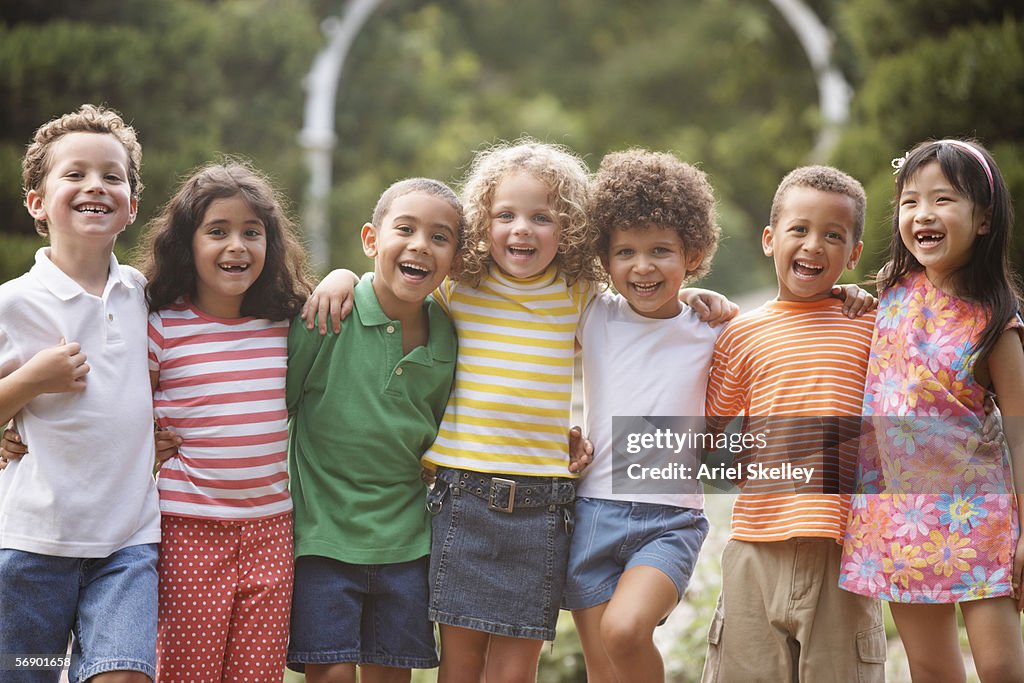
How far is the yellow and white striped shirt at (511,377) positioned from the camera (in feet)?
10.1

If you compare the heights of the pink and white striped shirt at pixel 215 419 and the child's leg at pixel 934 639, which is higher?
the pink and white striped shirt at pixel 215 419

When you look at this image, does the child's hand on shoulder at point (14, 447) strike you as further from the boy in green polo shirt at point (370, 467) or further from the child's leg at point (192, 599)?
the boy in green polo shirt at point (370, 467)

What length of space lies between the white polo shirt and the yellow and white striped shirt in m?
0.82

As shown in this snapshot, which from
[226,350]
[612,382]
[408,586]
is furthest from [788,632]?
[226,350]

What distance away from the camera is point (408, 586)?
3.06 metres

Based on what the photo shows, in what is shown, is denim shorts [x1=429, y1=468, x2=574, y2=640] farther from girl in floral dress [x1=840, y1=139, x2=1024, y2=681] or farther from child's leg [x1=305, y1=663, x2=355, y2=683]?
girl in floral dress [x1=840, y1=139, x2=1024, y2=681]

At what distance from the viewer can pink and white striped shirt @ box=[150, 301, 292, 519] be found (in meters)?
2.95

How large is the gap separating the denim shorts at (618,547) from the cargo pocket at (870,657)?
20.4 inches

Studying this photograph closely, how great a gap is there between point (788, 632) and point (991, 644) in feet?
1.76

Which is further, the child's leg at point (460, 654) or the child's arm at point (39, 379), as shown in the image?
the child's leg at point (460, 654)

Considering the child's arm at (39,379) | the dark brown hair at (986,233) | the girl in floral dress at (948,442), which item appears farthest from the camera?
the dark brown hair at (986,233)

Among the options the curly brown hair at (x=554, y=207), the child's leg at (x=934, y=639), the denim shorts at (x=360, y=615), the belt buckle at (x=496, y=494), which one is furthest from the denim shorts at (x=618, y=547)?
the curly brown hair at (x=554, y=207)

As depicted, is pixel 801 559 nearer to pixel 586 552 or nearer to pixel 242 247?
pixel 586 552

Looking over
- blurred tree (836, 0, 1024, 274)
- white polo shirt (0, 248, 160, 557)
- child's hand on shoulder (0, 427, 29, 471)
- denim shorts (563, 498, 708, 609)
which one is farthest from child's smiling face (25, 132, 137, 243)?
blurred tree (836, 0, 1024, 274)
